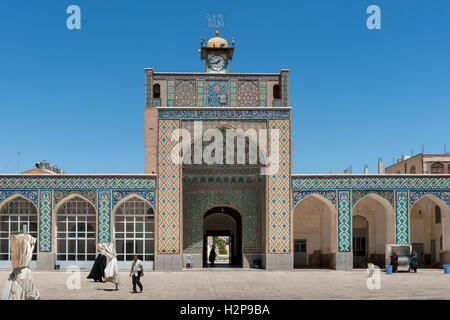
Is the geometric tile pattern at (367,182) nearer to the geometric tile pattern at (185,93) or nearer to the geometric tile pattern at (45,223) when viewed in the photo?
the geometric tile pattern at (185,93)

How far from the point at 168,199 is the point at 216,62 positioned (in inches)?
284

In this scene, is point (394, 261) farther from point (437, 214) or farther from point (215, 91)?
point (215, 91)

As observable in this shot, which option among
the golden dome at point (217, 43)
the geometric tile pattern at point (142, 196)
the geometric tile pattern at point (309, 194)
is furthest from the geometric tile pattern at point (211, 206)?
the golden dome at point (217, 43)

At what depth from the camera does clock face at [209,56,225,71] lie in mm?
25922

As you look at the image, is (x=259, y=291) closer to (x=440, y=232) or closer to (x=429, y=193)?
(x=429, y=193)

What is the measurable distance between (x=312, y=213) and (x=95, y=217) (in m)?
9.11

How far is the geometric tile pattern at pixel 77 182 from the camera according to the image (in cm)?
2219

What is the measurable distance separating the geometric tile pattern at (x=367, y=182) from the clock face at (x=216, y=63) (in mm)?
6522

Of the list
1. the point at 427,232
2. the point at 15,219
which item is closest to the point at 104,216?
the point at 15,219

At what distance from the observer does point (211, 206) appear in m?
23.5

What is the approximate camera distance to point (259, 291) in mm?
13914

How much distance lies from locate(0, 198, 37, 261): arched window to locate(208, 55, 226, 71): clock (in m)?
9.59
